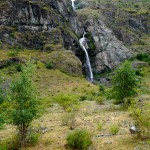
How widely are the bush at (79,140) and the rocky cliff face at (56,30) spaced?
79138 mm

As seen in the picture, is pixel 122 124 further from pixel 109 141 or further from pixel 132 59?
pixel 132 59

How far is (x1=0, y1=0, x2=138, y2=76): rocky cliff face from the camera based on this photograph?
106 meters

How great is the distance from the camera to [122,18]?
148750mm

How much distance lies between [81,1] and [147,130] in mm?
163366

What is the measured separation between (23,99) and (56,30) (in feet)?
286

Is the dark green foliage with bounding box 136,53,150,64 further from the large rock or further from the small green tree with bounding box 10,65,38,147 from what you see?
the small green tree with bounding box 10,65,38,147

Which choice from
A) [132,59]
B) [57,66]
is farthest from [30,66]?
[132,59]

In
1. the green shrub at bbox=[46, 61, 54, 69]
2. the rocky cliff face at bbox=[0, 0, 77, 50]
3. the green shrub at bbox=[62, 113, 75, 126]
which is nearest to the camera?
the green shrub at bbox=[62, 113, 75, 126]

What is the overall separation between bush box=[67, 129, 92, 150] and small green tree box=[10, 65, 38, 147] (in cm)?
364

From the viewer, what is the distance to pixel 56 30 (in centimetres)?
11206

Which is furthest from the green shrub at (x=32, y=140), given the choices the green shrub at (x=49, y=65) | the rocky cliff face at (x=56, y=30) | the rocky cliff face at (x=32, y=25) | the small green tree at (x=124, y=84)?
the rocky cliff face at (x=32, y=25)

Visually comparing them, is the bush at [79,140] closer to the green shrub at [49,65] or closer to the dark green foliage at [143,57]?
the green shrub at [49,65]

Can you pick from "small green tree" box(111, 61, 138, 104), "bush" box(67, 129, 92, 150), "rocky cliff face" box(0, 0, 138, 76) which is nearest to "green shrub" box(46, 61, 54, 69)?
"rocky cliff face" box(0, 0, 138, 76)

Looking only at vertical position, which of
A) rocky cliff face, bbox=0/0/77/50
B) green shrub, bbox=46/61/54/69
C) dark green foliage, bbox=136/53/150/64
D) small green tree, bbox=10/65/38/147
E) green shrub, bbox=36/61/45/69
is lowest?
dark green foliage, bbox=136/53/150/64
